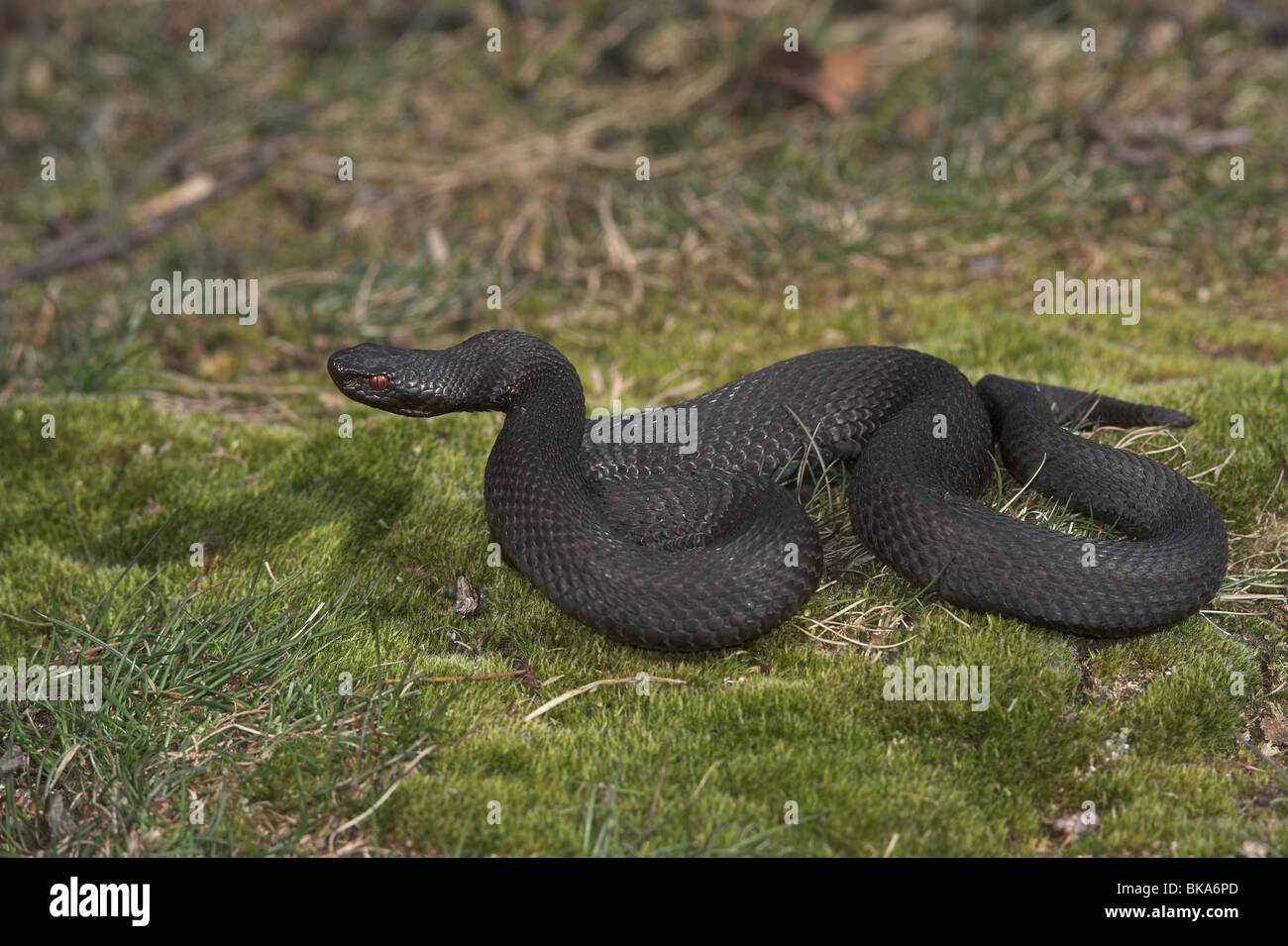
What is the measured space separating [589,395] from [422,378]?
7.20 ft

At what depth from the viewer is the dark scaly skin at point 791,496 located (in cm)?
576

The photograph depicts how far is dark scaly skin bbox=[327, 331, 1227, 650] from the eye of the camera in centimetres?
576

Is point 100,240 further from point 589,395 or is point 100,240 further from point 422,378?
point 422,378

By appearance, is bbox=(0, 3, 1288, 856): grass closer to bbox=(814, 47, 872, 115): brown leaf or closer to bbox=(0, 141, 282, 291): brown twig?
bbox=(0, 141, 282, 291): brown twig

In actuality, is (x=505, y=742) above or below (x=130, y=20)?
below

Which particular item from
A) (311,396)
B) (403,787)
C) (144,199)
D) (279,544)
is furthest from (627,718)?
(144,199)

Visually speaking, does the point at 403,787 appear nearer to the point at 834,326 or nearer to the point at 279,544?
the point at 279,544

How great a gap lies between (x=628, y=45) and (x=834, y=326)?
6.44 meters

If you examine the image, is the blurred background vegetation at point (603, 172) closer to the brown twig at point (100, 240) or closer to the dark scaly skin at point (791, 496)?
the brown twig at point (100, 240)

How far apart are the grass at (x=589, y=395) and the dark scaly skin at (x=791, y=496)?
229 millimetres

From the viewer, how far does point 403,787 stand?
5004mm

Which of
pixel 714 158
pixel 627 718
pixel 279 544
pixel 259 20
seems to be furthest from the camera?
pixel 259 20

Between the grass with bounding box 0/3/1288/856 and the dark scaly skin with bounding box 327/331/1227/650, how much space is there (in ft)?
0.75

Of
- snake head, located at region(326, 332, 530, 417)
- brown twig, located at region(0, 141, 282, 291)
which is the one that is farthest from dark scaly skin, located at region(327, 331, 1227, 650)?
brown twig, located at region(0, 141, 282, 291)
